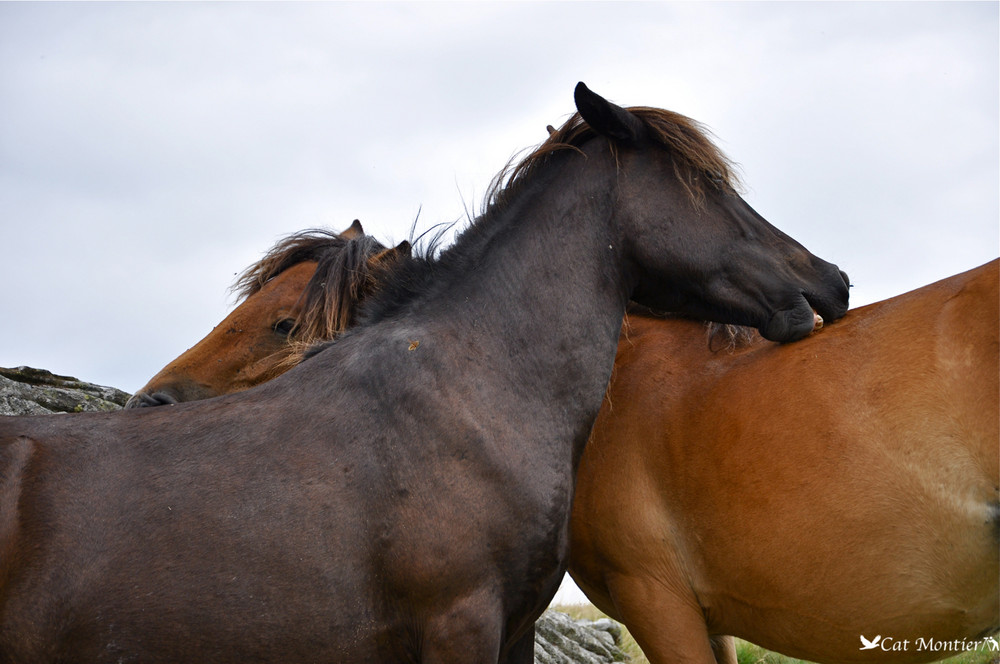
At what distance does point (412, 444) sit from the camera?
11.1 feet

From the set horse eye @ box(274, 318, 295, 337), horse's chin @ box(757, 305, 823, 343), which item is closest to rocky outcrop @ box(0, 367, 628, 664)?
horse eye @ box(274, 318, 295, 337)

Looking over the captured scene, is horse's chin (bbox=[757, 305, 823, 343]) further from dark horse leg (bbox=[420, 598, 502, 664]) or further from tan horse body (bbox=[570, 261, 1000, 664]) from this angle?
dark horse leg (bbox=[420, 598, 502, 664])

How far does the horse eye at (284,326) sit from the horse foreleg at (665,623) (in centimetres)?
232

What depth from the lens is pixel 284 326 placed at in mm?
5117

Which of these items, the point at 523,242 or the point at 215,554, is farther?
the point at 523,242

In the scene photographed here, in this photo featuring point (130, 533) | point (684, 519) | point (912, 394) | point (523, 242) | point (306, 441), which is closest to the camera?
point (130, 533)

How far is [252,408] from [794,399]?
2.35 metres

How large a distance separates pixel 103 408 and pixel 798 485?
14.9ft

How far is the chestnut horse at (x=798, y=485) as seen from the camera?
357 cm

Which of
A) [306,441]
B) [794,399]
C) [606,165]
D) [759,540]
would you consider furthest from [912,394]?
[306,441]

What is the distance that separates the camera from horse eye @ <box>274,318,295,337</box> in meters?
5.10

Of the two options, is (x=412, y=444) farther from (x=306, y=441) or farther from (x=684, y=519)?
(x=684, y=519)

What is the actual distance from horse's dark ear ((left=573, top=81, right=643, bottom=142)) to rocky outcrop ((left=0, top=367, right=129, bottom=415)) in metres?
3.64

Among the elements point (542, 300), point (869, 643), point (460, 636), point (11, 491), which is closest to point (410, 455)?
point (460, 636)
